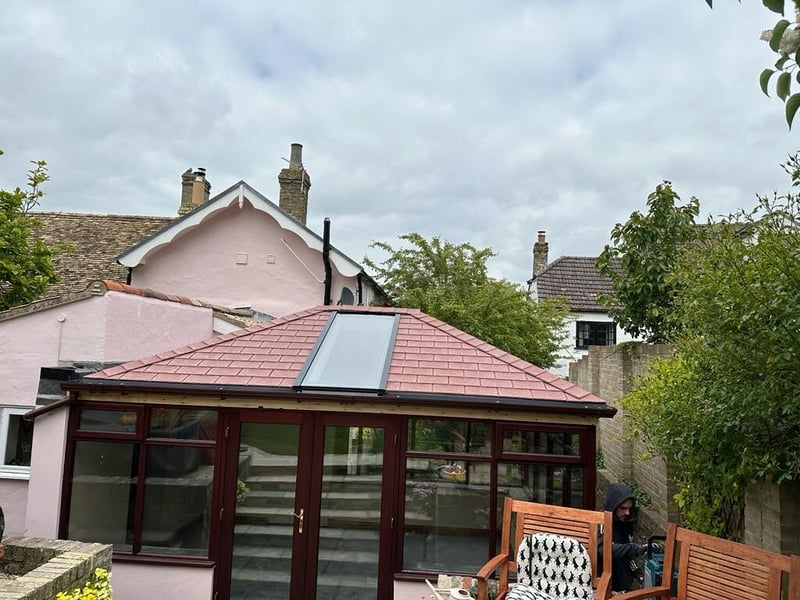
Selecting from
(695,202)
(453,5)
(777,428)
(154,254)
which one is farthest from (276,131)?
(777,428)

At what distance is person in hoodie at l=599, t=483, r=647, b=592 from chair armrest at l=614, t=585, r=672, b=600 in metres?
0.98

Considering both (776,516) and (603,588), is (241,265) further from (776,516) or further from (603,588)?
(776,516)

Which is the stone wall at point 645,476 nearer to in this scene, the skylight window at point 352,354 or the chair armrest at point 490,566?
the chair armrest at point 490,566

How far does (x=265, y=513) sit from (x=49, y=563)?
2.22 metres

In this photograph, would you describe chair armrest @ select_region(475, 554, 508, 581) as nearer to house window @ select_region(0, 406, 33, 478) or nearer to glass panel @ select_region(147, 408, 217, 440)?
glass panel @ select_region(147, 408, 217, 440)

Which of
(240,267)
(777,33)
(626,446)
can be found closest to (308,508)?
(777,33)

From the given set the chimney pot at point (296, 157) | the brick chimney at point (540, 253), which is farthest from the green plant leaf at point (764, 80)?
the brick chimney at point (540, 253)

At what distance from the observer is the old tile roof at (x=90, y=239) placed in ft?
46.6

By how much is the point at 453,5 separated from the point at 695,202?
7018 millimetres

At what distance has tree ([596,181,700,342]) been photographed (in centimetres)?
1120

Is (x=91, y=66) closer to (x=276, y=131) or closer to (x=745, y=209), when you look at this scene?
(x=276, y=131)

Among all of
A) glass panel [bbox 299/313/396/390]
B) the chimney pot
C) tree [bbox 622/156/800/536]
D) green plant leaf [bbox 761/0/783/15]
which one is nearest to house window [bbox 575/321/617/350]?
the chimney pot

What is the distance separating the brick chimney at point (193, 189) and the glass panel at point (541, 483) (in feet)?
44.1

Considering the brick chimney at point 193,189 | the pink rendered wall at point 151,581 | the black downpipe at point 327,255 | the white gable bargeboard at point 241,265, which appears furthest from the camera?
the brick chimney at point 193,189
